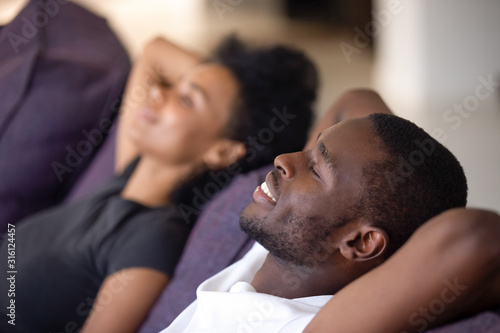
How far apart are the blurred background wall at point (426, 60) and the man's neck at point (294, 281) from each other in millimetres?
1839

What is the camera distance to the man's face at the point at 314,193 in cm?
83

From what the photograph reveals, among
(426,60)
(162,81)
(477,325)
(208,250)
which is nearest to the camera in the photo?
(477,325)

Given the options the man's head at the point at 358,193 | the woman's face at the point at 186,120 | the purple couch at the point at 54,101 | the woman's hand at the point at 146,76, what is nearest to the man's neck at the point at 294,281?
the man's head at the point at 358,193

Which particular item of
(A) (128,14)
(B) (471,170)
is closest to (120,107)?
(B) (471,170)

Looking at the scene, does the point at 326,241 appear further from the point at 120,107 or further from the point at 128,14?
the point at 128,14

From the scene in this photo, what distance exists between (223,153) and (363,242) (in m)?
0.75

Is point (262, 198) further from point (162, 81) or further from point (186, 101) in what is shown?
point (162, 81)

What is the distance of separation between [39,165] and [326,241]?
3.74ft

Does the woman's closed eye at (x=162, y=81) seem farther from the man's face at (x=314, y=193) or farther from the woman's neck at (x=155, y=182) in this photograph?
the man's face at (x=314, y=193)

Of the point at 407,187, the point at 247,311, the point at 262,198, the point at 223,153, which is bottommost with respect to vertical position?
the point at 223,153

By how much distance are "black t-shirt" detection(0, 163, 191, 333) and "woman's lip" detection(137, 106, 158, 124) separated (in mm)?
227

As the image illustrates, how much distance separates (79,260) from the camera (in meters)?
1.38

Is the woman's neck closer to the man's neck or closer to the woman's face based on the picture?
the woman's face

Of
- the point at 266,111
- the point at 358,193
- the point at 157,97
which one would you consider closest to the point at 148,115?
the point at 157,97
